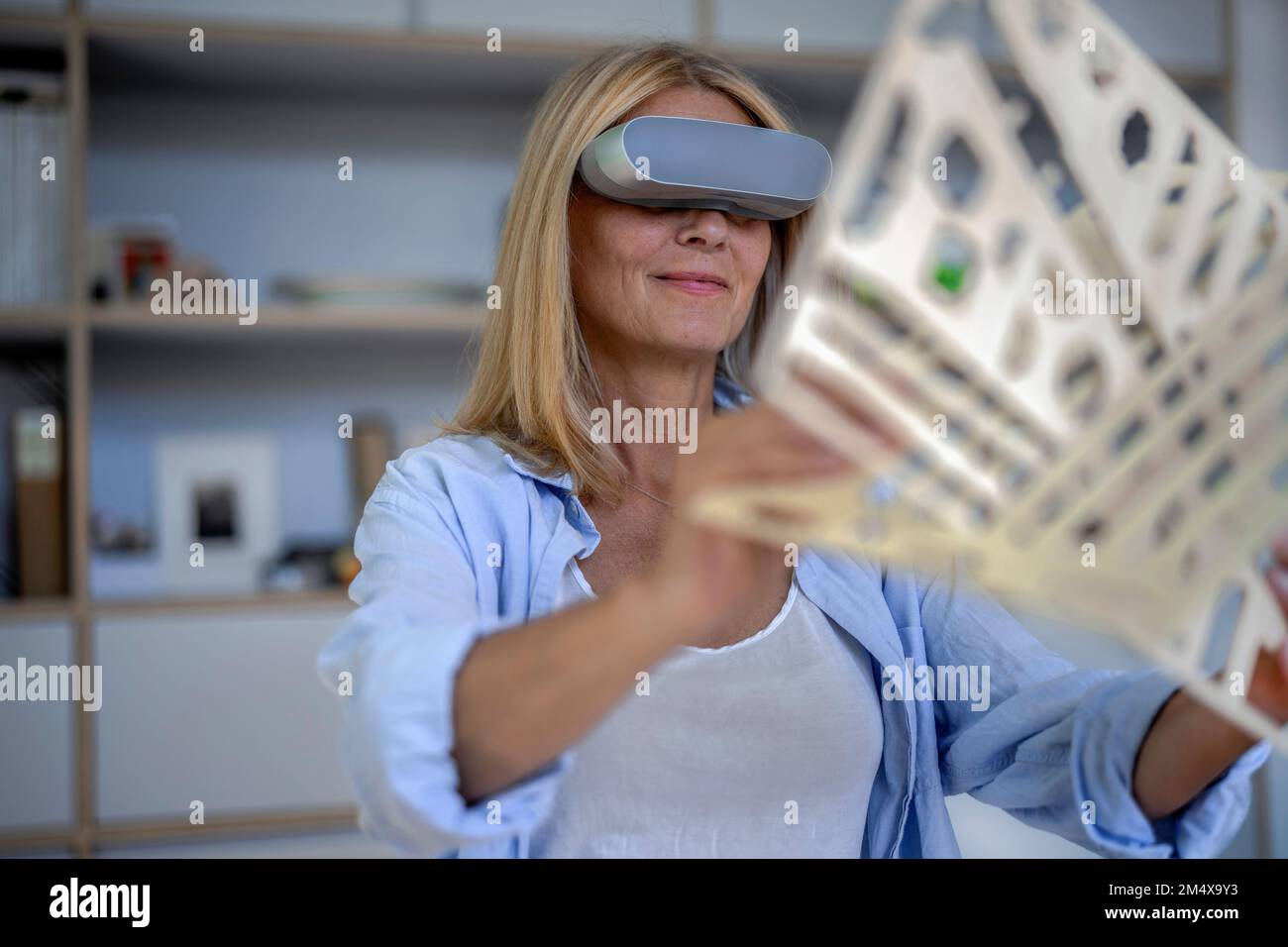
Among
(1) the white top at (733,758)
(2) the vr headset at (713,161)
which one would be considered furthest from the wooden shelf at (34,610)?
(2) the vr headset at (713,161)

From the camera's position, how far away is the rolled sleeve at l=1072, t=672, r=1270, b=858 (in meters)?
0.57

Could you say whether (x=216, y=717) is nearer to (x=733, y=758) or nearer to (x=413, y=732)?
(x=733, y=758)

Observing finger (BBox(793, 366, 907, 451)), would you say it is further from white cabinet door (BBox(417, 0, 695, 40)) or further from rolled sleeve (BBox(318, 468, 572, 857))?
white cabinet door (BBox(417, 0, 695, 40))

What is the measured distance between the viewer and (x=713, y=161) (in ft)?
1.91

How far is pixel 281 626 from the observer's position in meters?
1.47

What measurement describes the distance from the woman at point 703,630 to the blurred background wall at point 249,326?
2.10ft

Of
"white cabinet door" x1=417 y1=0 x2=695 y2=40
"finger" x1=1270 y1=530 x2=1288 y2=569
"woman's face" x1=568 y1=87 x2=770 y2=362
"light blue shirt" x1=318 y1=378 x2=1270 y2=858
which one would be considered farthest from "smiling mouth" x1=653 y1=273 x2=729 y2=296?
"white cabinet door" x1=417 y1=0 x2=695 y2=40

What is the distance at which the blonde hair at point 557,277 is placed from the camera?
2.37 feet

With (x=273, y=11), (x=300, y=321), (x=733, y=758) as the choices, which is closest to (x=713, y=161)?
(x=733, y=758)

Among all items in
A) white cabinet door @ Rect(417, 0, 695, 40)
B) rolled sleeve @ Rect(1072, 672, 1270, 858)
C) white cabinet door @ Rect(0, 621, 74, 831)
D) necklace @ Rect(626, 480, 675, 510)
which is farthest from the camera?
white cabinet door @ Rect(417, 0, 695, 40)

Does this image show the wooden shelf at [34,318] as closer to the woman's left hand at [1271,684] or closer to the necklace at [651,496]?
the necklace at [651,496]

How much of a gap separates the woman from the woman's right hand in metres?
0.16

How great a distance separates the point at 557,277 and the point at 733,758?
0.33m

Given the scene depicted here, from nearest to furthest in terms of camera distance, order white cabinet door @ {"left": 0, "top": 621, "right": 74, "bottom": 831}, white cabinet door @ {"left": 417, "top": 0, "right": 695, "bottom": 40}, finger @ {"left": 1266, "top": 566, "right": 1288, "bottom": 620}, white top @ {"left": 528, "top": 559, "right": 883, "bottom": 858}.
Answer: finger @ {"left": 1266, "top": 566, "right": 1288, "bottom": 620}
white top @ {"left": 528, "top": 559, "right": 883, "bottom": 858}
white cabinet door @ {"left": 0, "top": 621, "right": 74, "bottom": 831}
white cabinet door @ {"left": 417, "top": 0, "right": 695, "bottom": 40}
